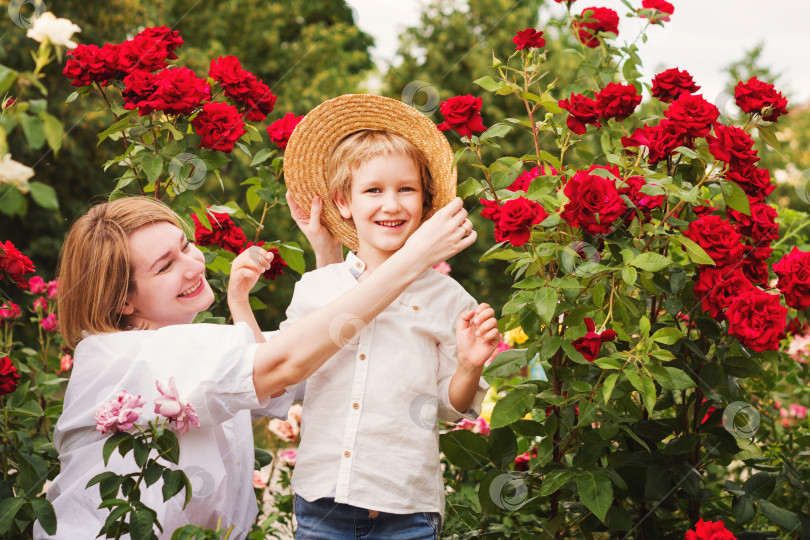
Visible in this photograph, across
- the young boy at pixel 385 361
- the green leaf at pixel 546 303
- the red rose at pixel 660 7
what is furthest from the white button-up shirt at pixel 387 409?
the red rose at pixel 660 7

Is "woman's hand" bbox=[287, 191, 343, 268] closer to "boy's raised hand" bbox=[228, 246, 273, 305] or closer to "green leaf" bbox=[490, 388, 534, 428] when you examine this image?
"boy's raised hand" bbox=[228, 246, 273, 305]

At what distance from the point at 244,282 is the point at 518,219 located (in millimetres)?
892

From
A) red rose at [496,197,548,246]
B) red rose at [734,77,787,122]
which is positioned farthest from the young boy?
red rose at [734,77,787,122]

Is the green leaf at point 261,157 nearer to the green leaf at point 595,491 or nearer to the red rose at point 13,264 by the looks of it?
the red rose at point 13,264

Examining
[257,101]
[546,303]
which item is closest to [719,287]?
[546,303]

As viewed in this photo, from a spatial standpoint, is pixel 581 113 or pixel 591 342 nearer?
pixel 591 342

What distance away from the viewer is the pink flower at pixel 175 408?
5.46ft

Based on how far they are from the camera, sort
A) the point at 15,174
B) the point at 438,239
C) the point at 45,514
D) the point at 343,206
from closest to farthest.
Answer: the point at 15,174 < the point at 45,514 < the point at 438,239 < the point at 343,206

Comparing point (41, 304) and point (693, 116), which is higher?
point (693, 116)

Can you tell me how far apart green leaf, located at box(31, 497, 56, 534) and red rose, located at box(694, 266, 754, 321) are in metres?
1.66

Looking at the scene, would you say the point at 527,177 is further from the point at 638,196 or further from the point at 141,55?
the point at 141,55

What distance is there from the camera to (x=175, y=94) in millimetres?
2221

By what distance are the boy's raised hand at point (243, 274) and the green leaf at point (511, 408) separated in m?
0.79

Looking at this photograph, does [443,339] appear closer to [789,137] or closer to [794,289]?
[794,289]
